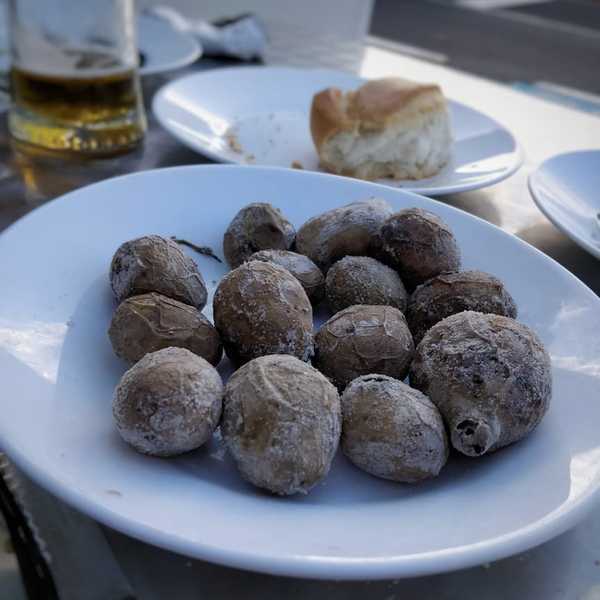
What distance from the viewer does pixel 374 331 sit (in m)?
0.54

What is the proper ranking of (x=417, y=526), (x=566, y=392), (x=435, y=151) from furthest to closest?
(x=435, y=151), (x=566, y=392), (x=417, y=526)

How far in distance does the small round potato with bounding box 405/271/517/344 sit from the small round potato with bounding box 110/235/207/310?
0.58 feet

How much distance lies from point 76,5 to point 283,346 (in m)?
0.57

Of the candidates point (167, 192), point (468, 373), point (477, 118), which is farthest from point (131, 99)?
point (468, 373)

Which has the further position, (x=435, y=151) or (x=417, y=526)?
(x=435, y=151)

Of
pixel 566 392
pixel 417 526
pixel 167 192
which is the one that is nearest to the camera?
pixel 417 526

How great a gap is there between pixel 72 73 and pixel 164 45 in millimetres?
505

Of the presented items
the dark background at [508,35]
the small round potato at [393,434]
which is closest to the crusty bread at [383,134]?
the small round potato at [393,434]

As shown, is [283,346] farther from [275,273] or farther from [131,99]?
[131,99]

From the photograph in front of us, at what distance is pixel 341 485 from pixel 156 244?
26 cm

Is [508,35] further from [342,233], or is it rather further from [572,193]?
[342,233]

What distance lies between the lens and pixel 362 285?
0.61m

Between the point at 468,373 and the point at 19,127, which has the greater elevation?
the point at 468,373

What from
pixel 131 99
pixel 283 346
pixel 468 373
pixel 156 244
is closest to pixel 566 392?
pixel 468 373
